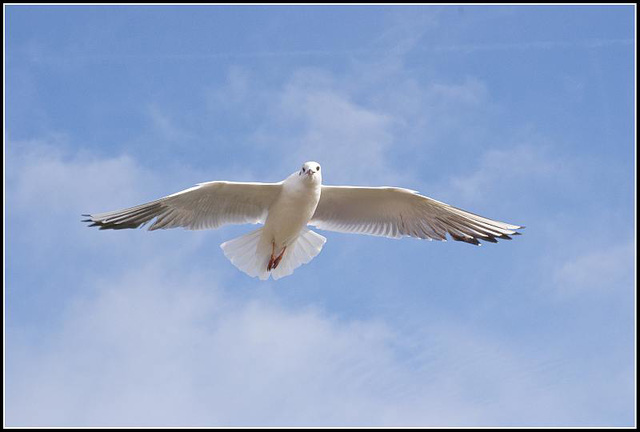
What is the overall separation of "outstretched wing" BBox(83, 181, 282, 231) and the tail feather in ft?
0.79

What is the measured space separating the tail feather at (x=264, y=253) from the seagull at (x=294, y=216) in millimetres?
10

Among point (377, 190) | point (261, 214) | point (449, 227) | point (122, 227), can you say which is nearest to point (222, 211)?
point (261, 214)

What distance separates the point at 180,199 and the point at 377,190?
6.52 ft

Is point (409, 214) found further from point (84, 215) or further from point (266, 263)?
point (84, 215)

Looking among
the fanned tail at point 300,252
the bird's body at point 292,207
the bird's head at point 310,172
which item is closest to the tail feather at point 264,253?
the fanned tail at point 300,252

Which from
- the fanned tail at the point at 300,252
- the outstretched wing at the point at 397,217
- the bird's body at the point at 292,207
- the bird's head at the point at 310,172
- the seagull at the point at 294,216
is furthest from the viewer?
the fanned tail at the point at 300,252

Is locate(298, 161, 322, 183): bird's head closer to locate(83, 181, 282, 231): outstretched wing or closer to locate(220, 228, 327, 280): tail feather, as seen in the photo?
locate(83, 181, 282, 231): outstretched wing

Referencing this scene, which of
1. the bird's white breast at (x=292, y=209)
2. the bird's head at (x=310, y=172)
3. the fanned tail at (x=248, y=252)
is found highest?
the bird's head at (x=310, y=172)

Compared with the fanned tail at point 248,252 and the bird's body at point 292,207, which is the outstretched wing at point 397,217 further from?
the fanned tail at point 248,252

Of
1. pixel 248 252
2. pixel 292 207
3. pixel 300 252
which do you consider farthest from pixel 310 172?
pixel 248 252

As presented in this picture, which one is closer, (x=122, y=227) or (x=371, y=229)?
(x=122, y=227)

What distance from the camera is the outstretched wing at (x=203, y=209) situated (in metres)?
8.19

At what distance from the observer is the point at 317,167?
8.10m

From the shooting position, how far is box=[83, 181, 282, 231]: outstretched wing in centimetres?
819
